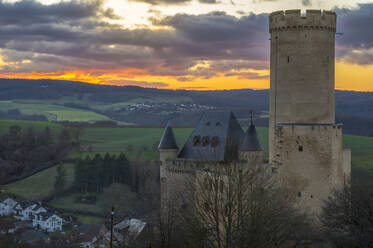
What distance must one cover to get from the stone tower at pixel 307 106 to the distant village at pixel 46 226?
29974mm

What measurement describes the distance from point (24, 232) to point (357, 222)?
2208 inches

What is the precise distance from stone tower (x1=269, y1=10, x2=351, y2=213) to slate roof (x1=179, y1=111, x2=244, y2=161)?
8.05 meters

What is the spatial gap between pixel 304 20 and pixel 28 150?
4053 inches

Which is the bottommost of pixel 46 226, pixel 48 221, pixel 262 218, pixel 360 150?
pixel 46 226

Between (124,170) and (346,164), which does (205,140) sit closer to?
(346,164)

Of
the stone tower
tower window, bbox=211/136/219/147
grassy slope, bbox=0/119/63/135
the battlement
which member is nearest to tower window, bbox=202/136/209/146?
tower window, bbox=211/136/219/147

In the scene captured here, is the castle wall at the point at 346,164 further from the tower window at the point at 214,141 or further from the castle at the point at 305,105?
the tower window at the point at 214,141

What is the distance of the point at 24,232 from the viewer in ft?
243

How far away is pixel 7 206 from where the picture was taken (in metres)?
86.8

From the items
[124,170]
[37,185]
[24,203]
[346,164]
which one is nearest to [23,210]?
[24,203]

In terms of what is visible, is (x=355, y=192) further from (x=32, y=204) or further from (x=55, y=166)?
(x=55, y=166)

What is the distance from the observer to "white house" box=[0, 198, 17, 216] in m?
85.8

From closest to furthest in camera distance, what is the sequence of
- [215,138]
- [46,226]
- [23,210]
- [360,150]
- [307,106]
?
[307,106] → [215,138] → [46,226] → [23,210] → [360,150]

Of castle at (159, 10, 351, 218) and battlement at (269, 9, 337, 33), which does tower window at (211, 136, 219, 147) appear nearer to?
castle at (159, 10, 351, 218)
